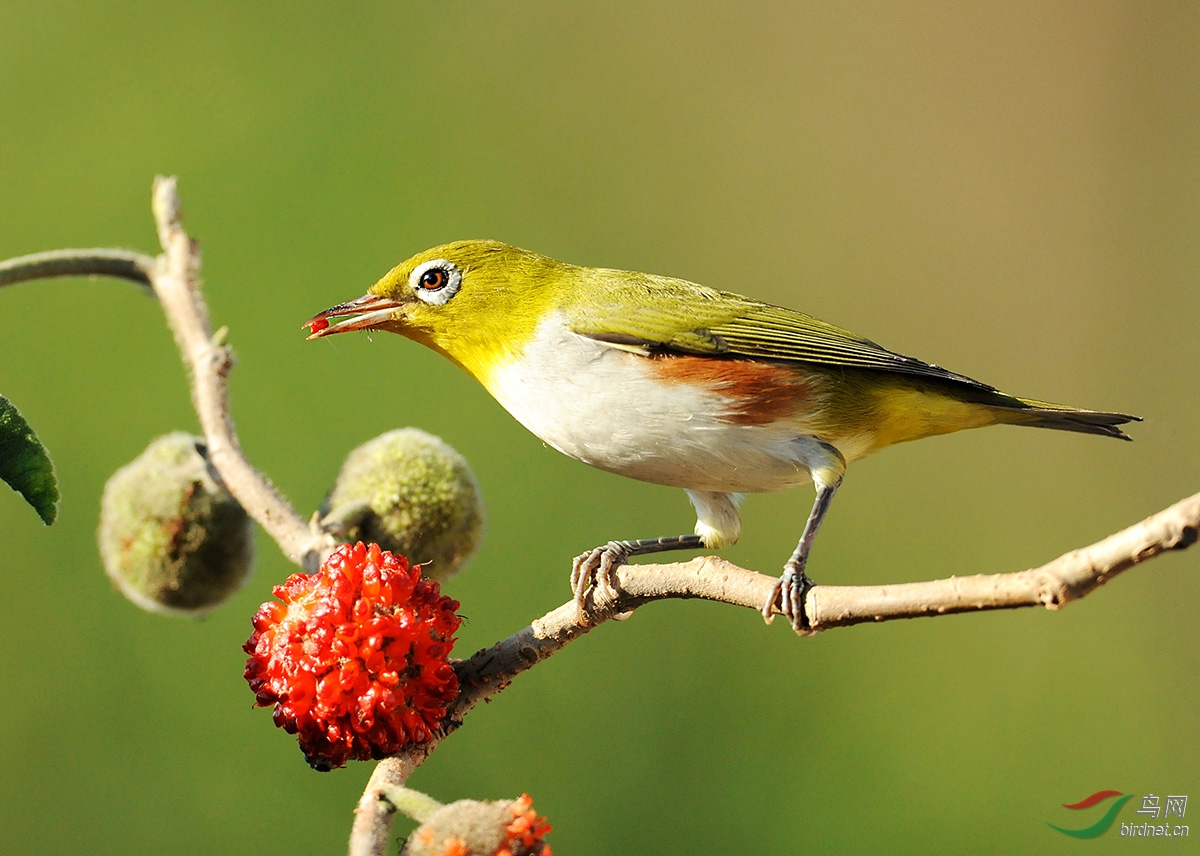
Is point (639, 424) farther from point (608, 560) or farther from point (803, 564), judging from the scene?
point (803, 564)

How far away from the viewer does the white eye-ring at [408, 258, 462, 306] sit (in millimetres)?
2568

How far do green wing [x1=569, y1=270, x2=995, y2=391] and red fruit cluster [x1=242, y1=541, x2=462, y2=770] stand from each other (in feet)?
3.25

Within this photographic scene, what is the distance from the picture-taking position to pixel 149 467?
9.61 feet

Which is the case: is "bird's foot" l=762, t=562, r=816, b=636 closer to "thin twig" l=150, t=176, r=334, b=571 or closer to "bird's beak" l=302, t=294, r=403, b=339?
"thin twig" l=150, t=176, r=334, b=571

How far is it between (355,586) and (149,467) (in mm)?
1505

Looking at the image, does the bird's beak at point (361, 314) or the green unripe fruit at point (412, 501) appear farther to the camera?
the green unripe fruit at point (412, 501)

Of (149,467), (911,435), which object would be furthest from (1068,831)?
(149,467)

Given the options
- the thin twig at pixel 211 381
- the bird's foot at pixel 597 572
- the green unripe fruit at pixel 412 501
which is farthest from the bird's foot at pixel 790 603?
the green unripe fruit at pixel 412 501

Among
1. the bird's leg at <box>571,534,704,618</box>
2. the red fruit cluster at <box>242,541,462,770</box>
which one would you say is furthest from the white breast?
the red fruit cluster at <box>242,541,462,770</box>

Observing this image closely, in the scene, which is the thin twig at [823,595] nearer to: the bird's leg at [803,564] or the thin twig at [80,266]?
the bird's leg at [803,564]

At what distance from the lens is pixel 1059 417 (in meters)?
2.43

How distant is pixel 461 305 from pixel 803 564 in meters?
1.12

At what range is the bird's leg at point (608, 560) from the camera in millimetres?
1823
